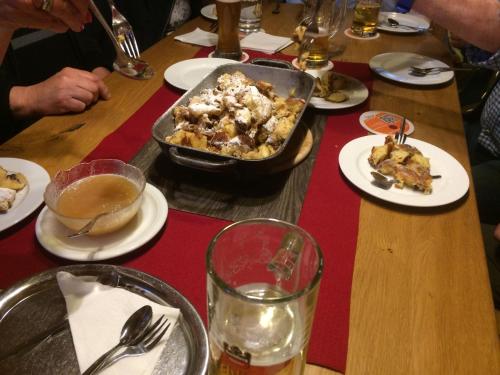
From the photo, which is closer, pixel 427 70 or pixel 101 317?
pixel 101 317

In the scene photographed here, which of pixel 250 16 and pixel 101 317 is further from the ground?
pixel 101 317

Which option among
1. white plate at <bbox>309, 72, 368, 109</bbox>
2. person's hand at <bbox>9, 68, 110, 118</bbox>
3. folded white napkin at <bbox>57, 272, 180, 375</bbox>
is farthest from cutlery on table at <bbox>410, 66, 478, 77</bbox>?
folded white napkin at <bbox>57, 272, 180, 375</bbox>

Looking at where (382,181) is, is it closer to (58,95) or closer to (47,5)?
(47,5)

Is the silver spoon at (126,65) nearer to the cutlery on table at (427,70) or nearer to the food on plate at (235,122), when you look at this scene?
the food on plate at (235,122)

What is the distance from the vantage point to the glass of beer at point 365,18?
1999 mm

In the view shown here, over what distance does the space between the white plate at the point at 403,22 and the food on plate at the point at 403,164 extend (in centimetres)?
126

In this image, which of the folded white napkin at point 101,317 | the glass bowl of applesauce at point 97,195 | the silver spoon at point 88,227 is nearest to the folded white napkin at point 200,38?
the glass bowl of applesauce at point 97,195

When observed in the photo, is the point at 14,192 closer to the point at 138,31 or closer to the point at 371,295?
the point at 371,295

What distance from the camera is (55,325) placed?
63 cm

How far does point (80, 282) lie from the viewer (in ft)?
2.20

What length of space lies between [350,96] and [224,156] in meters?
0.72

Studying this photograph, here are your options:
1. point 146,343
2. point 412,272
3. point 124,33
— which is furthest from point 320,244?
point 124,33

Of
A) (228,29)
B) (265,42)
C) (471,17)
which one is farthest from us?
(265,42)

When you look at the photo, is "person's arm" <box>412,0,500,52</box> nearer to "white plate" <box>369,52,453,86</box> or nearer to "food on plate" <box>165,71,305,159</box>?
"white plate" <box>369,52,453,86</box>
